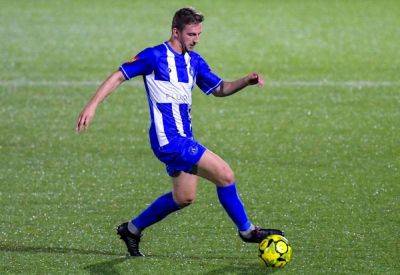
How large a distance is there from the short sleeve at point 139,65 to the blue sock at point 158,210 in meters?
0.99

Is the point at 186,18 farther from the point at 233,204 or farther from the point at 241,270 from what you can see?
the point at 241,270

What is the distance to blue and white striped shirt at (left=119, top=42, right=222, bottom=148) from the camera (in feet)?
31.0

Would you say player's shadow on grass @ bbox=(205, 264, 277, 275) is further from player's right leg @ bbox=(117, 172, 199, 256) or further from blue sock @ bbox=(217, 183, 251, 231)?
player's right leg @ bbox=(117, 172, 199, 256)

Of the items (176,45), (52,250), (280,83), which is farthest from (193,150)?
(280,83)

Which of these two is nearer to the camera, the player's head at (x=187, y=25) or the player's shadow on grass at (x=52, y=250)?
the player's head at (x=187, y=25)

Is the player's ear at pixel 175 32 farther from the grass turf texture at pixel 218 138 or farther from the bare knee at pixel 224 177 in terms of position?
the grass turf texture at pixel 218 138

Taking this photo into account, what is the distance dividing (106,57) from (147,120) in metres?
4.29

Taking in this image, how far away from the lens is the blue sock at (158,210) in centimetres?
962

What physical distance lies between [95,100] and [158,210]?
1.15 m

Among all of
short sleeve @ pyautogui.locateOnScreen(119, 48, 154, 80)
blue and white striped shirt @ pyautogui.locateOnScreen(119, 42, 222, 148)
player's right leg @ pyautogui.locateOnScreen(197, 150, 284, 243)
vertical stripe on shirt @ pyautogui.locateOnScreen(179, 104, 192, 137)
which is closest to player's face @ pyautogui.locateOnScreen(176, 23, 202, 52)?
blue and white striped shirt @ pyautogui.locateOnScreen(119, 42, 222, 148)

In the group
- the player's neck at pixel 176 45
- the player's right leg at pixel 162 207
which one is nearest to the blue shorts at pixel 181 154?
the player's right leg at pixel 162 207

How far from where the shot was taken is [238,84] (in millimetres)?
9633

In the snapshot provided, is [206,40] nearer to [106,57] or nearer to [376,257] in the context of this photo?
[106,57]

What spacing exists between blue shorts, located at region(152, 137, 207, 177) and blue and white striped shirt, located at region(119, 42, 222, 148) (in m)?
0.05
